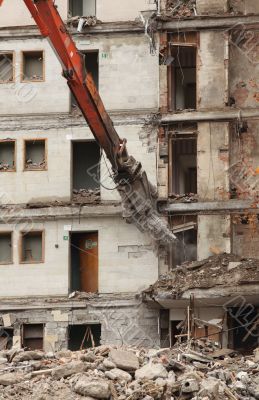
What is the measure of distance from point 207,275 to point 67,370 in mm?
14926

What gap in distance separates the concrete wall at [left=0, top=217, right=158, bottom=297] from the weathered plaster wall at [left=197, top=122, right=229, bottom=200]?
2.85m

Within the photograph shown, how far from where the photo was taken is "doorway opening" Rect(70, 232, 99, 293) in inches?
1735

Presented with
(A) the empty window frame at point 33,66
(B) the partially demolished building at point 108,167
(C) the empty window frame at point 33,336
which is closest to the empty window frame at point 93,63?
(B) the partially demolished building at point 108,167

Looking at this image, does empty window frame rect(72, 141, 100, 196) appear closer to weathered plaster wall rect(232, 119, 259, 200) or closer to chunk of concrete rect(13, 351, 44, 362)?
weathered plaster wall rect(232, 119, 259, 200)

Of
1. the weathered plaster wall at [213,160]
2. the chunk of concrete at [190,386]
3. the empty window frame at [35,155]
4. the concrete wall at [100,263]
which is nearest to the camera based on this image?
the chunk of concrete at [190,386]

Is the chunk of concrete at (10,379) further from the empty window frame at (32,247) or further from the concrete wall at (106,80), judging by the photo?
the concrete wall at (106,80)

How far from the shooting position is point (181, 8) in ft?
147

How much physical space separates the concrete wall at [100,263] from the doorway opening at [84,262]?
1.62ft

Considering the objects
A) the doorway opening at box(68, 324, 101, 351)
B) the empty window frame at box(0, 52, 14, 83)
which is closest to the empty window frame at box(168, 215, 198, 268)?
the doorway opening at box(68, 324, 101, 351)

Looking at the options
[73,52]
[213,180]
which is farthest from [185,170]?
[73,52]

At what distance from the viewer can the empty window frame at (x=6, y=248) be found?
44125 mm

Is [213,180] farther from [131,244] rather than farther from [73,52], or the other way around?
[73,52]

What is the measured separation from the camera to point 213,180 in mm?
43438

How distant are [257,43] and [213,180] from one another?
5.38 m
